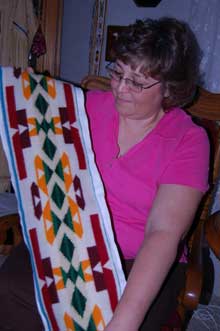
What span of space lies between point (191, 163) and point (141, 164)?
5.8 inches

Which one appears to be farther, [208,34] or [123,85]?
[208,34]

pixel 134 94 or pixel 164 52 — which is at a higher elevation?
pixel 164 52

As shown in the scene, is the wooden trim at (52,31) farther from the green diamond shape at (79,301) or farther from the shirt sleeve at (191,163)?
the green diamond shape at (79,301)

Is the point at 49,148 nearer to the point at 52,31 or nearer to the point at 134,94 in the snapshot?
the point at 134,94

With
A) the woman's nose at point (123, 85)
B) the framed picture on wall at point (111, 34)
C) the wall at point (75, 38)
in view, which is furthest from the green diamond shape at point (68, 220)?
the wall at point (75, 38)

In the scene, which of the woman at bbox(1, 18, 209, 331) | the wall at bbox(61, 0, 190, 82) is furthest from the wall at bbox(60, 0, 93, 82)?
the woman at bbox(1, 18, 209, 331)

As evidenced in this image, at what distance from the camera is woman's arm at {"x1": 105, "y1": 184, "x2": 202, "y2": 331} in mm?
845

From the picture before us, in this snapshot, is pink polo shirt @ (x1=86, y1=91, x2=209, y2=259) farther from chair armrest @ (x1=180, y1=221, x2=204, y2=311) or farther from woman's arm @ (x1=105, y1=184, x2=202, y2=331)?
chair armrest @ (x1=180, y1=221, x2=204, y2=311)

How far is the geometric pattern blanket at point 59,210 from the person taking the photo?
0.92m

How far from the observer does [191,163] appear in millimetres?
998

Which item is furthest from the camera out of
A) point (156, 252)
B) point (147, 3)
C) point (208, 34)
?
point (147, 3)

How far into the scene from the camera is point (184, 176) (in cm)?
97

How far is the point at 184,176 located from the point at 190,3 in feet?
3.50

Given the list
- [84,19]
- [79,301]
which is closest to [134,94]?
[79,301]
